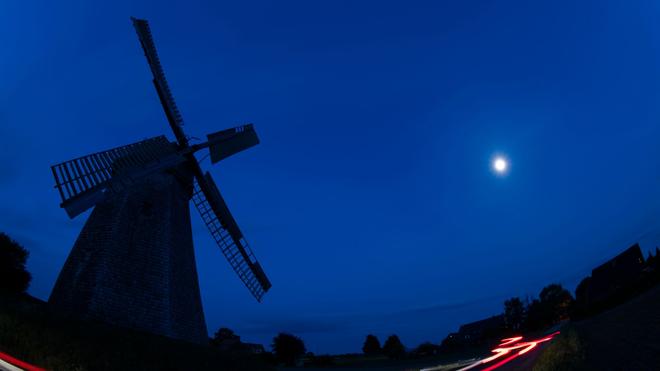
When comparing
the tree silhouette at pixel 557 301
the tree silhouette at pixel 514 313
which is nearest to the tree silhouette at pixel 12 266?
the tree silhouette at pixel 557 301

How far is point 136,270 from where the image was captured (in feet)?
56.5

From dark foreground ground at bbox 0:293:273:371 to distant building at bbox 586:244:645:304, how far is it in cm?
3068

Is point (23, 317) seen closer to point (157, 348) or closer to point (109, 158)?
point (157, 348)

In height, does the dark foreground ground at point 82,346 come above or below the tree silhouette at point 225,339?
below

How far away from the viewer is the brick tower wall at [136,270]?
16.1m

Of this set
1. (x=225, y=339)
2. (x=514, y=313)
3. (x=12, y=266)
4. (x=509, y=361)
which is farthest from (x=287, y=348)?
(x=514, y=313)

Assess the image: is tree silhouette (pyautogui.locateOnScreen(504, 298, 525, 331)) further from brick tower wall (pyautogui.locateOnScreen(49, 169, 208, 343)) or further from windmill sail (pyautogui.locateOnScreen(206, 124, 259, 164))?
brick tower wall (pyautogui.locateOnScreen(49, 169, 208, 343))

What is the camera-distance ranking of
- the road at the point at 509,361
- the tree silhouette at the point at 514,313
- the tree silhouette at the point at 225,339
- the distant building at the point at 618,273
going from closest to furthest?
the road at the point at 509,361, the distant building at the point at 618,273, the tree silhouette at the point at 225,339, the tree silhouette at the point at 514,313

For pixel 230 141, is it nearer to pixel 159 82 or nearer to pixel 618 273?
pixel 159 82

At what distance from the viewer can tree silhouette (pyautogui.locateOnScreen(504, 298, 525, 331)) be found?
3137 inches

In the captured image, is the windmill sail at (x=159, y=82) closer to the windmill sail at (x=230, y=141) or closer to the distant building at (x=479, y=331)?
the windmill sail at (x=230, y=141)

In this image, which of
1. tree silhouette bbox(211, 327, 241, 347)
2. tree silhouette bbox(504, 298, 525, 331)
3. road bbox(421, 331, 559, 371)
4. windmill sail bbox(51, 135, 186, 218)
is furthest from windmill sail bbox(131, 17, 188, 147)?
tree silhouette bbox(504, 298, 525, 331)

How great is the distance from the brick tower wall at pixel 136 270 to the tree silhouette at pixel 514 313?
79037 mm

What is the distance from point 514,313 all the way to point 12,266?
93831mm
